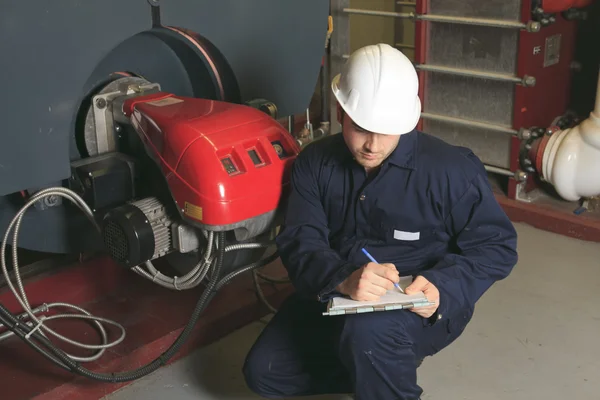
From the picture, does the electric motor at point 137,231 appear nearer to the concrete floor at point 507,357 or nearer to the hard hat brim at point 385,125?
the concrete floor at point 507,357

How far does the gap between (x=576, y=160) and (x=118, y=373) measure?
1.74 metres

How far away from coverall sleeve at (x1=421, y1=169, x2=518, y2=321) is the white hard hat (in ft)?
0.68

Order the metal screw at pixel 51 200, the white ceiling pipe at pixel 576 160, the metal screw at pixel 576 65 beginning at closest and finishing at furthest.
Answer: the metal screw at pixel 51 200, the white ceiling pipe at pixel 576 160, the metal screw at pixel 576 65

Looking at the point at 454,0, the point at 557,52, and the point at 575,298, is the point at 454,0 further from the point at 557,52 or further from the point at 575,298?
the point at 575,298

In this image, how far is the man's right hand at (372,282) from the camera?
1514 mm

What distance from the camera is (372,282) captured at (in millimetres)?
1514

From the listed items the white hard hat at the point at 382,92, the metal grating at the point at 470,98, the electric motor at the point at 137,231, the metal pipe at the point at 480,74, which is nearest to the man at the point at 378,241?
the white hard hat at the point at 382,92

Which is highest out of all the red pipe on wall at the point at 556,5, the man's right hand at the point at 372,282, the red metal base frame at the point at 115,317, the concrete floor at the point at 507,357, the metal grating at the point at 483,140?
the red pipe on wall at the point at 556,5

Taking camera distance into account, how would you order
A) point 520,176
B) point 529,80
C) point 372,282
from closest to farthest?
point 372,282
point 529,80
point 520,176

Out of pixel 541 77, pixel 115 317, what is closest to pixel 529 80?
pixel 541 77

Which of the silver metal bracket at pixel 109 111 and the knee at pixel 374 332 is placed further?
→ the silver metal bracket at pixel 109 111

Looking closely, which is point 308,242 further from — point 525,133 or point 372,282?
point 525,133

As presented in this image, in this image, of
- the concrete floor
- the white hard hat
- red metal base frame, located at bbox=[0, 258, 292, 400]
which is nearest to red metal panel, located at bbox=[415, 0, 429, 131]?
the concrete floor

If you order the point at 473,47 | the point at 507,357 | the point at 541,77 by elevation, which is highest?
the point at 473,47
